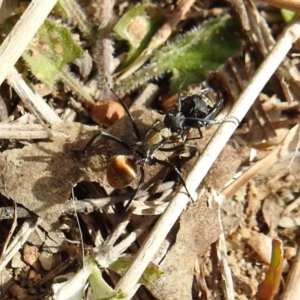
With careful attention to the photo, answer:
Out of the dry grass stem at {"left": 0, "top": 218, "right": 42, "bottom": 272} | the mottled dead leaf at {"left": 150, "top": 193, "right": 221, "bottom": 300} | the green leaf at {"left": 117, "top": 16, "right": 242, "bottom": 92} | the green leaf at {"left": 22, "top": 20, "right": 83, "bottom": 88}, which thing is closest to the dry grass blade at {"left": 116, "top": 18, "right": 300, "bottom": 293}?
the mottled dead leaf at {"left": 150, "top": 193, "right": 221, "bottom": 300}

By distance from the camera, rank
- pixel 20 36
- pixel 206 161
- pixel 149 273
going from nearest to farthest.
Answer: pixel 149 273, pixel 20 36, pixel 206 161

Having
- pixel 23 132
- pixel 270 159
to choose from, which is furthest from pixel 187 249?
pixel 23 132

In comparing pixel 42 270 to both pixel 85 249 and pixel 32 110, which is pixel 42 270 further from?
pixel 32 110

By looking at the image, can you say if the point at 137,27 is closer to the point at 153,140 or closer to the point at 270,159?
the point at 153,140

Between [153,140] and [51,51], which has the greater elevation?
[51,51]

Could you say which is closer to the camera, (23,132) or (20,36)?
(20,36)
